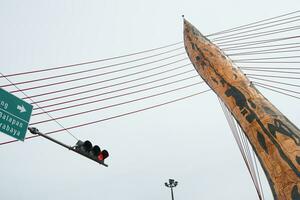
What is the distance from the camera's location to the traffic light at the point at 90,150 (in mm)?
8086

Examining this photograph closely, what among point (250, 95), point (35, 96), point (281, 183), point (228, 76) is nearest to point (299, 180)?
point (281, 183)

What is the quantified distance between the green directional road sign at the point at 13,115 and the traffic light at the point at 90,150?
1493mm

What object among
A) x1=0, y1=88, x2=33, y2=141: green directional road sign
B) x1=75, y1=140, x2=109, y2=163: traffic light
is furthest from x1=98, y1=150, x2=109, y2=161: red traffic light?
x1=0, y1=88, x2=33, y2=141: green directional road sign

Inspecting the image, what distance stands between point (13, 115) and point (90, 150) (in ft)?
7.35

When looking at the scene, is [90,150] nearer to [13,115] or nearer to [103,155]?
[103,155]

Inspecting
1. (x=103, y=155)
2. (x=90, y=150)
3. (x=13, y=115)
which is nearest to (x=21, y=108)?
(x=13, y=115)

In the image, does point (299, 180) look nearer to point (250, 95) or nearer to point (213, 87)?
point (250, 95)

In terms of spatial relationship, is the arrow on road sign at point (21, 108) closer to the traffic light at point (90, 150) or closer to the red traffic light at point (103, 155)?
the traffic light at point (90, 150)

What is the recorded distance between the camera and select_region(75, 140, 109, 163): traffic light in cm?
809

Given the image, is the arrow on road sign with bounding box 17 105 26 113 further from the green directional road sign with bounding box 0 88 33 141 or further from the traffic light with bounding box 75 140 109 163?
the traffic light with bounding box 75 140 109 163

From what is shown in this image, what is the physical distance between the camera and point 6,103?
25.1 feet

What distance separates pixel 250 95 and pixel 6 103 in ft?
20.9

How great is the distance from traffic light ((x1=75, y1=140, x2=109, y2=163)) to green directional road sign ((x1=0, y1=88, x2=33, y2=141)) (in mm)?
1493

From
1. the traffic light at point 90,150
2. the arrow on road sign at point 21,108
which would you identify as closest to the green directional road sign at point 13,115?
the arrow on road sign at point 21,108
